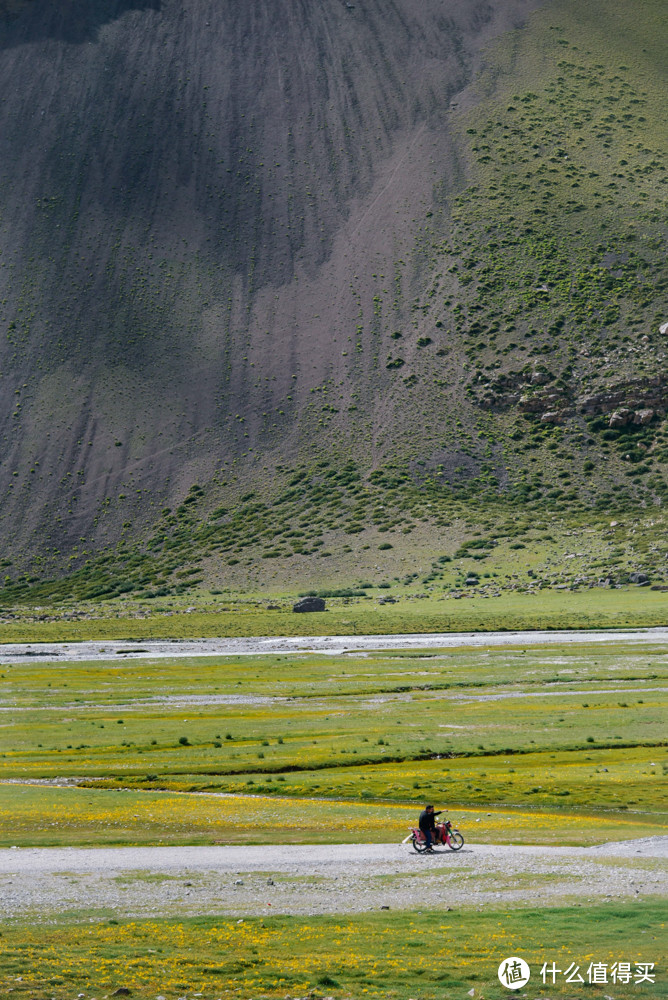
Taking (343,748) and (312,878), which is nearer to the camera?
(312,878)

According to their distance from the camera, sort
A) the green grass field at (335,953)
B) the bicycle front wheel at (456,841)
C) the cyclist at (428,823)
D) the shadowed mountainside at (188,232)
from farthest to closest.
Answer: the shadowed mountainside at (188,232) < the bicycle front wheel at (456,841) < the cyclist at (428,823) < the green grass field at (335,953)

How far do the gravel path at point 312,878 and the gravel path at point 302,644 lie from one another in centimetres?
4974

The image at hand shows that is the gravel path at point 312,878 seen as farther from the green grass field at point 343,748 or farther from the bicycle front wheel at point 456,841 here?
the green grass field at point 343,748

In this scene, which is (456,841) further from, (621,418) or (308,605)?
(621,418)

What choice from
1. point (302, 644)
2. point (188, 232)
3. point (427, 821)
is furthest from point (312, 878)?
point (188, 232)

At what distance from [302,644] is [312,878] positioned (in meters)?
59.0

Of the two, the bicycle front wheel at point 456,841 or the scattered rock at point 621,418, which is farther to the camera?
the scattered rock at point 621,418

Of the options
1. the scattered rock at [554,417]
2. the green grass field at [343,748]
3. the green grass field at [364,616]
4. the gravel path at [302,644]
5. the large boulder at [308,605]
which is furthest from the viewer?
the scattered rock at [554,417]

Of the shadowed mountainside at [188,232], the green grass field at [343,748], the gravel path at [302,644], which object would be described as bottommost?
the green grass field at [343,748]

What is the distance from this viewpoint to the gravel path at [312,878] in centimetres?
2153

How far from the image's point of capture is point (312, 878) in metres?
23.4

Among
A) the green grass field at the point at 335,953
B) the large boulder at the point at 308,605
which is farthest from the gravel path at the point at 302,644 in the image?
the green grass field at the point at 335,953

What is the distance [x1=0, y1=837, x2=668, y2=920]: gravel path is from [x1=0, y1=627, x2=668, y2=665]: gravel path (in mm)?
49744

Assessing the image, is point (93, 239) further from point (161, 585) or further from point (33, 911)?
point (33, 911)
